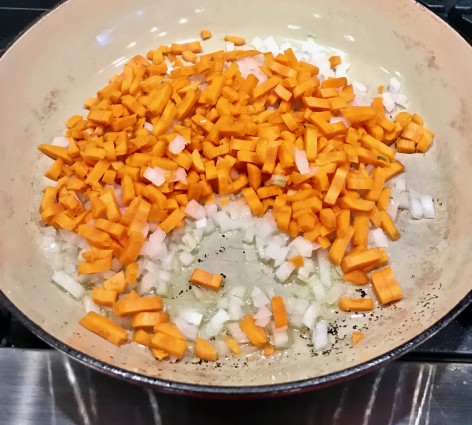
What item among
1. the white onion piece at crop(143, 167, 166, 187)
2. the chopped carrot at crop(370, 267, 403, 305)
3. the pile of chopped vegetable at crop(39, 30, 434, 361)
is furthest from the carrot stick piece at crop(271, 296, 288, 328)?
the white onion piece at crop(143, 167, 166, 187)

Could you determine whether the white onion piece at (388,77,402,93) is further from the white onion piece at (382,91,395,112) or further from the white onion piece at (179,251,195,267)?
the white onion piece at (179,251,195,267)

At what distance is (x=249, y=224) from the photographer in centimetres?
155

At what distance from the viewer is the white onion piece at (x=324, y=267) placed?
143 cm

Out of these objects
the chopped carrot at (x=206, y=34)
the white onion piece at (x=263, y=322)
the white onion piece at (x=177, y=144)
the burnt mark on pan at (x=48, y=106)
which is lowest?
the white onion piece at (x=263, y=322)

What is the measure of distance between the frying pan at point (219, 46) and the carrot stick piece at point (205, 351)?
24mm

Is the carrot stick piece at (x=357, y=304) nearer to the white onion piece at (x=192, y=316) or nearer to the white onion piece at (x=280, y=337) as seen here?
the white onion piece at (x=280, y=337)

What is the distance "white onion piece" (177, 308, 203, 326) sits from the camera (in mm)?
1344

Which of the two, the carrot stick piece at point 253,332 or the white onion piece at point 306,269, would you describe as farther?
the white onion piece at point 306,269

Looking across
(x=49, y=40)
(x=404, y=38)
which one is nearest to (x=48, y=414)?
(x=49, y=40)

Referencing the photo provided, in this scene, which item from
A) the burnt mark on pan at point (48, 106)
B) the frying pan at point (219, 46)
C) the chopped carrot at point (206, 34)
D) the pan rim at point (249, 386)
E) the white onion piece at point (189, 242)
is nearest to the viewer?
the pan rim at point (249, 386)

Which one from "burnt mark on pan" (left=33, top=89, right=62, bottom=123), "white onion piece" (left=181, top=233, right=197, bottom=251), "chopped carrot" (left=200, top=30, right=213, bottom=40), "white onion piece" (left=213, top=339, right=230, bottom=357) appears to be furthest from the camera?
"chopped carrot" (left=200, top=30, right=213, bottom=40)

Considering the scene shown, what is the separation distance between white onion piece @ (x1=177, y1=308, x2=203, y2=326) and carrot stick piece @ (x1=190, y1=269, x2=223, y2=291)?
0.28 feet

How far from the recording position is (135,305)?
51.6 inches

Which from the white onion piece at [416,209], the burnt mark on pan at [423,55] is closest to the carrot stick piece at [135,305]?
the white onion piece at [416,209]
